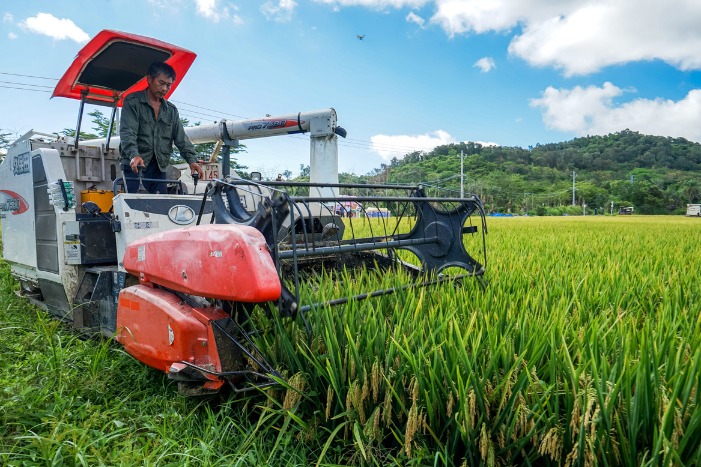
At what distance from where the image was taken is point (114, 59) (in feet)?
12.9

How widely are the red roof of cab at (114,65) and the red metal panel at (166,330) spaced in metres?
Answer: 2.05

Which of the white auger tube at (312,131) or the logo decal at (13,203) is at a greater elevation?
the white auger tube at (312,131)

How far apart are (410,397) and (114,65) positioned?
3703 mm

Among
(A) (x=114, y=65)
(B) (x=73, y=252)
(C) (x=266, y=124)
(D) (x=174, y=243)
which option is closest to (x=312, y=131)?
(C) (x=266, y=124)

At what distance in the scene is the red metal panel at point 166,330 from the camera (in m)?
2.35

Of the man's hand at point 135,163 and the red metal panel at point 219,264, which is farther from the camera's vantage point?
the man's hand at point 135,163

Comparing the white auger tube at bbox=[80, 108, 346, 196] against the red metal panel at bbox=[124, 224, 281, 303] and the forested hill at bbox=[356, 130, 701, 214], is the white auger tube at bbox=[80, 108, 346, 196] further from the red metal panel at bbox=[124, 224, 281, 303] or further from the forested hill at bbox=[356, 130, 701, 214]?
the forested hill at bbox=[356, 130, 701, 214]

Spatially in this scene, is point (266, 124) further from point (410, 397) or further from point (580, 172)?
point (580, 172)

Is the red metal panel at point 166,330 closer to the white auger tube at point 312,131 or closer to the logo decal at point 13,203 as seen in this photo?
the logo decal at point 13,203

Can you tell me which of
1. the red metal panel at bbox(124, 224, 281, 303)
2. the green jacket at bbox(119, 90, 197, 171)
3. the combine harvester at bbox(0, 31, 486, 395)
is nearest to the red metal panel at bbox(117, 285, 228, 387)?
the combine harvester at bbox(0, 31, 486, 395)

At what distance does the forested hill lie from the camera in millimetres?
70688

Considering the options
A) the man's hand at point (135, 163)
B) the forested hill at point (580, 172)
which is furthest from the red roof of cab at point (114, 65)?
the forested hill at point (580, 172)

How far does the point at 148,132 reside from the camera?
4.07 meters

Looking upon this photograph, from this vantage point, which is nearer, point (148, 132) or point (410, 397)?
point (410, 397)
